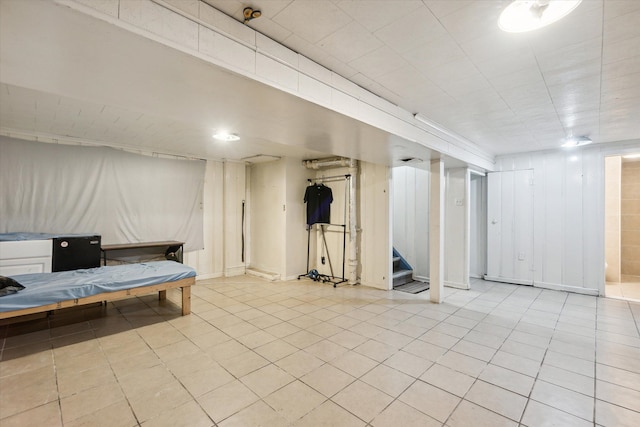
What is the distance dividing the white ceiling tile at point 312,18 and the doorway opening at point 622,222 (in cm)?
676

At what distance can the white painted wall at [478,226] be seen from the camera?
6.06 meters

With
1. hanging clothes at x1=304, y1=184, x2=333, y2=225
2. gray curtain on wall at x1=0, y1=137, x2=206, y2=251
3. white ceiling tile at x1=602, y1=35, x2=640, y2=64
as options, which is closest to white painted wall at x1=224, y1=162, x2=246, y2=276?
gray curtain on wall at x1=0, y1=137, x2=206, y2=251

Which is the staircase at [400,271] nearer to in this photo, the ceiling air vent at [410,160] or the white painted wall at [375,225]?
the white painted wall at [375,225]

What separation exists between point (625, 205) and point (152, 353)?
9325 mm

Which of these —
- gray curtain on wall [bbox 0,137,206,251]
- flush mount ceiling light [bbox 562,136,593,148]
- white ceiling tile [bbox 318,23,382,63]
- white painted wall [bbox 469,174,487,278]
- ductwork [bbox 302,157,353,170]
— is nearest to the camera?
white ceiling tile [bbox 318,23,382,63]

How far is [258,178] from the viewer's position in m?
6.43

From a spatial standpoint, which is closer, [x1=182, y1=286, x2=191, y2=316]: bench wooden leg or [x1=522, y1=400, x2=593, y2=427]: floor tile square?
[x1=522, y1=400, x2=593, y2=427]: floor tile square

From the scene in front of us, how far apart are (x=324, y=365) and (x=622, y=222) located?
7815 millimetres

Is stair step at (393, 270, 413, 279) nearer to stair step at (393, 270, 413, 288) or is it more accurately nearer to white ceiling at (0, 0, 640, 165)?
stair step at (393, 270, 413, 288)

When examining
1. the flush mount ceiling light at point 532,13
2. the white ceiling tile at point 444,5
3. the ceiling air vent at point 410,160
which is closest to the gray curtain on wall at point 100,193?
the ceiling air vent at point 410,160

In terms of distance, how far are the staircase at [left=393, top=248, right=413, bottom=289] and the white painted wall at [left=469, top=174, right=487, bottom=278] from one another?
4.92 ft

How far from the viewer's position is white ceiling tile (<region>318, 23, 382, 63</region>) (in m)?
1.74

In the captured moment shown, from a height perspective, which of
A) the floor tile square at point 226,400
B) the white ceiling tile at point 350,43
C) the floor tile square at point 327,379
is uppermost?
the white ceiling tile at point 350,43

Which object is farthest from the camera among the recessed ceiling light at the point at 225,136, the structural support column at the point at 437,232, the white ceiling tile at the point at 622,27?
the structural support column at the point at 437,232
